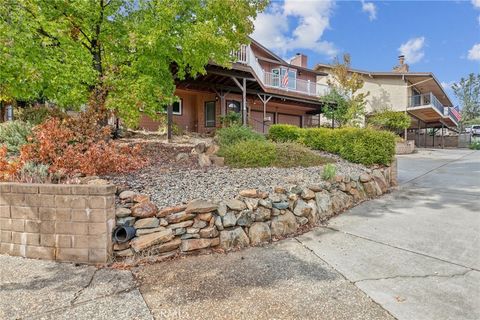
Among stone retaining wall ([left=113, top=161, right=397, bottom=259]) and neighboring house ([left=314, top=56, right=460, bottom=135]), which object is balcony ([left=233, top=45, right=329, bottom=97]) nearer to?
neighboring house ([left=314, top=56, right=460, bottom=135])

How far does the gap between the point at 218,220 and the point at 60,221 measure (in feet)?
6.87

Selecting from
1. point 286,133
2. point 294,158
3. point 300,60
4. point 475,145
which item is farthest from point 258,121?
point 475,145

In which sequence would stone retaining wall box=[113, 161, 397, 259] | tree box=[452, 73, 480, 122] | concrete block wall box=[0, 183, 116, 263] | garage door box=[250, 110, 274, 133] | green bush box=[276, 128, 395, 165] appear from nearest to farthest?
concrete block wall box=[0, 183, 116, 263], stone retaining wall box=[113, 161, 397, 259], green bush box=[276, 128, 395, 165], garage door box=[250, 110, 274, 133], tree box=[452, 73, 480, 122]

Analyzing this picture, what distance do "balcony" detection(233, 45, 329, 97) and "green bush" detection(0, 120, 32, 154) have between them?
34.8ft

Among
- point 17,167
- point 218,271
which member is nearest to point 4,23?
point 17,167

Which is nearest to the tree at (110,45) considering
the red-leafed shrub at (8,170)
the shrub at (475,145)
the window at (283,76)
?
the red-leafed shrub at (8,170)

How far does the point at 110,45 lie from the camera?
688 cm

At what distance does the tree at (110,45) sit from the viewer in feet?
17.9

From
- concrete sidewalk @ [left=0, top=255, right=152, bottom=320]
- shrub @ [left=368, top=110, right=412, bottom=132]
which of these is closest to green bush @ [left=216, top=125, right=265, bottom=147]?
concrete sidewalk @ [left=0, top=255, right=152, bottom=320]

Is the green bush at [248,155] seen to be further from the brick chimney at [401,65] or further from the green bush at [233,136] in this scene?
the brick chimney at [401,65]

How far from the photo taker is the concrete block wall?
12.1 feet

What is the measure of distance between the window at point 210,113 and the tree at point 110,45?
28.2ft

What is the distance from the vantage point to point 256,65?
15.8 m

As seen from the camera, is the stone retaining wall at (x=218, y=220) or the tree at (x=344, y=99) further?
the tree at (x=344, y=99)
